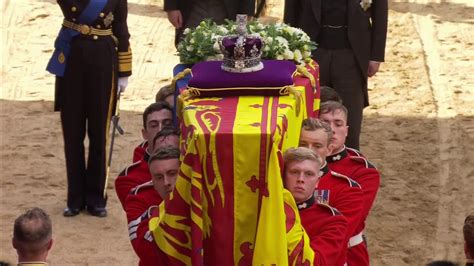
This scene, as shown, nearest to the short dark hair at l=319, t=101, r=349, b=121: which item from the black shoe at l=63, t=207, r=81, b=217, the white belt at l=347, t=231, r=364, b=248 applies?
the white belt at l=347, t=231, r=364, b=248

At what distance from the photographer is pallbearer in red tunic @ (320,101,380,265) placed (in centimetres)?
776

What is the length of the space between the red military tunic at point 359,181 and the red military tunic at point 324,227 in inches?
26.9

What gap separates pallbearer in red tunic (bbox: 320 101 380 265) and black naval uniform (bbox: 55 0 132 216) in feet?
9.35

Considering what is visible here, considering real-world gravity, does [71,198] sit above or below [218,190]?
below

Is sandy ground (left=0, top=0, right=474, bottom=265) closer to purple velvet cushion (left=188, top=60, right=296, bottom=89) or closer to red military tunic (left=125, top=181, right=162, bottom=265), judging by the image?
red military tunic (left=125, top=181, right=162, bottom=265)

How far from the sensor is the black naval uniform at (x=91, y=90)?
10.5 metres

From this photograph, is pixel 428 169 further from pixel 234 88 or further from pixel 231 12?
pixel 234 88

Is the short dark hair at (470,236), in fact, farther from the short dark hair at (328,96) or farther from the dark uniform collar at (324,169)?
the short dark hair at (328,96)

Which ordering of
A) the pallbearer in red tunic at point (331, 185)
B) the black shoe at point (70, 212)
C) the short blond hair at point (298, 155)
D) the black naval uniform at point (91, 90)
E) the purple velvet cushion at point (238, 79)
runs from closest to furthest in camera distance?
the short blond hair at point (298, 155), the purple velvet cushion at point (238, 79), the pallbearer in red tunic at point (331, 185), the black naval uniform at point (91, 90), the black shoe at point (70, 212)

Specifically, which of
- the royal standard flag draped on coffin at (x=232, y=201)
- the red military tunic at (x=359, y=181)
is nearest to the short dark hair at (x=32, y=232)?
the royal standard flag draped on coffin at (x=232, y=201)

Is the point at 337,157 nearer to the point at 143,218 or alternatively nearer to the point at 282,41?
the point at 282,41

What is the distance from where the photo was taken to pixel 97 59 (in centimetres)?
Answer: 1049

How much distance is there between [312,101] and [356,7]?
2582 millimetres

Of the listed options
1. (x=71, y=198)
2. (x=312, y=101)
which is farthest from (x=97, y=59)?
(x=312, y=101)
